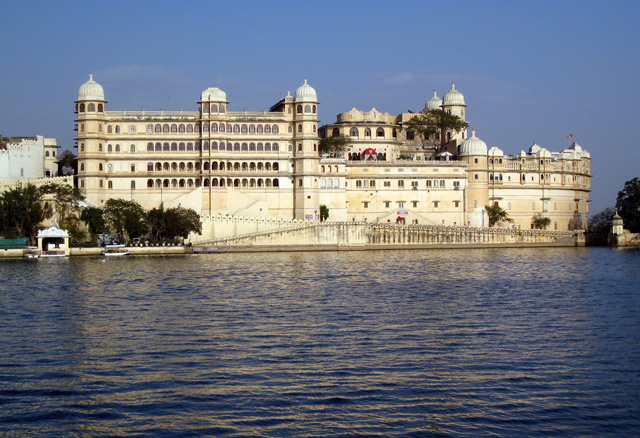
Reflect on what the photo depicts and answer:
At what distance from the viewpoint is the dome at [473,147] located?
299 feet

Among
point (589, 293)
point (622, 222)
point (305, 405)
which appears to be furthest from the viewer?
point (622, 222)

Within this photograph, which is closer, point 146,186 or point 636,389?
point 636,389

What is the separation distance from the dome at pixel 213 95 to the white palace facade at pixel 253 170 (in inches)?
3.7

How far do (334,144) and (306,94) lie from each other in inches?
515

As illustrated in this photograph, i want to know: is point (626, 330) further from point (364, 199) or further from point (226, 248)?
point (364, 199)

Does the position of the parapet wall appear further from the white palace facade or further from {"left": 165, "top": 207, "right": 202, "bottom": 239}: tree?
the white palace facade

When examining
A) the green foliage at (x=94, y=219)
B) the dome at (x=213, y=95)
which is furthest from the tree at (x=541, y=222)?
the green foliage at (x=94, y=219)

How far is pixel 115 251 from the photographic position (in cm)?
6656

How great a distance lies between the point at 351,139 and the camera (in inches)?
3698

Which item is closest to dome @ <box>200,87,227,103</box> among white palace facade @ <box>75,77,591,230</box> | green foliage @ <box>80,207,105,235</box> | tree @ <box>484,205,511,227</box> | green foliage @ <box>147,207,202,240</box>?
white palace facade @ <box>75,77,591,230</box>

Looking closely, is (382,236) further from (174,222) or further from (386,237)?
(174,222)

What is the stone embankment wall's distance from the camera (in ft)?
239

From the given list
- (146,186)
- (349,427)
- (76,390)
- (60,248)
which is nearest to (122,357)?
(76,390)

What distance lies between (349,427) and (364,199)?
68.6 m
